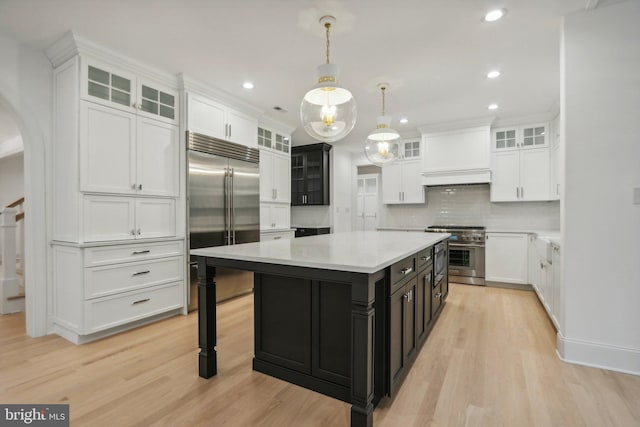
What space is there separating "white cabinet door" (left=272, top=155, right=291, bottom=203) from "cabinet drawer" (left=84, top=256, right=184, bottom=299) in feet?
6.64

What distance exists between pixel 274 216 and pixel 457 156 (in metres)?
3.21

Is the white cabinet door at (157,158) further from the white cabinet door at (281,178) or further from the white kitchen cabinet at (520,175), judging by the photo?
the white kitchen cabinet at (520,175)

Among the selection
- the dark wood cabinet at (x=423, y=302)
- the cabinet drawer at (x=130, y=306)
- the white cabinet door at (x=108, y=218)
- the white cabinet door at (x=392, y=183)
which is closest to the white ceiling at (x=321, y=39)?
the white cabinet door at (x=108, y=218)

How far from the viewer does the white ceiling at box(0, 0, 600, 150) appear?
229 centimetres

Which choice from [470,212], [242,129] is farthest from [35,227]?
[470,212]

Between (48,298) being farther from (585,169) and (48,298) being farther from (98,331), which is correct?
(585,169)

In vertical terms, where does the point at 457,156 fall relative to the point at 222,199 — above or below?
above

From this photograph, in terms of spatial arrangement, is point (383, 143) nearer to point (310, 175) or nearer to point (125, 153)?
point (125, 153)

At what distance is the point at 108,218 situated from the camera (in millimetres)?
2918

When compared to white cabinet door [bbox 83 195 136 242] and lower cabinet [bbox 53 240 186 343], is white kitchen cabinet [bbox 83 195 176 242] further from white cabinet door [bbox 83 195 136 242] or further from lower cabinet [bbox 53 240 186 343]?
lower cabinet [bbox 53 240 186 343]

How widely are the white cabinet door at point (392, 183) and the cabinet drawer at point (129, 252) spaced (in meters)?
3.89

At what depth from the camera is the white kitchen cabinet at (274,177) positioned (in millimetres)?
4824

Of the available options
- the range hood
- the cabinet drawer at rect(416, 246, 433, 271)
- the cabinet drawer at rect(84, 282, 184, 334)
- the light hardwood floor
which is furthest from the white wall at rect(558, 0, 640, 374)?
the cabinet drawer at rect(84, 282, 184, 334)

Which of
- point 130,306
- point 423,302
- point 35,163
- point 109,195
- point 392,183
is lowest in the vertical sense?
point 130,306
